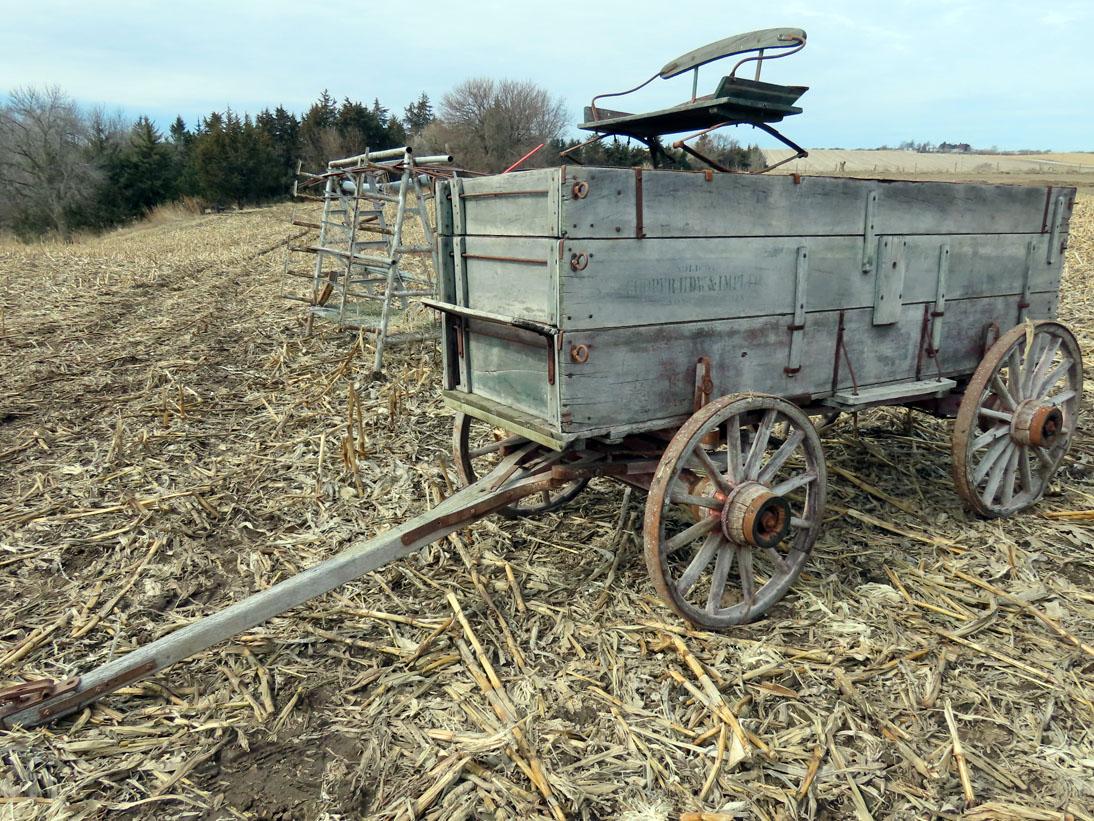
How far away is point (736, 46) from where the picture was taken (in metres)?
3.66

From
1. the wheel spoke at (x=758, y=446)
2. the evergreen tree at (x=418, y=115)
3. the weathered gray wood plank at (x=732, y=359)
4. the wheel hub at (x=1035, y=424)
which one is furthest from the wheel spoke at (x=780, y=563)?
the evergreen tree at (x=418, y=115)

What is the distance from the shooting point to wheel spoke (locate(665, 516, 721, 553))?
10.6 feet

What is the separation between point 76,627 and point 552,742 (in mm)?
2428

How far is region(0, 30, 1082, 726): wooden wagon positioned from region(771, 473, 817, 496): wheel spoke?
0.7 inches

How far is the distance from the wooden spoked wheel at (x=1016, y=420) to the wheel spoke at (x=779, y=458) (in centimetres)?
121

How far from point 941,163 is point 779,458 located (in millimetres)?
62004

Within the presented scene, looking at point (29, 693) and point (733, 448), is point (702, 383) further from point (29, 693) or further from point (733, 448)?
point (29, 693)

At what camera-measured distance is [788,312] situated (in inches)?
142

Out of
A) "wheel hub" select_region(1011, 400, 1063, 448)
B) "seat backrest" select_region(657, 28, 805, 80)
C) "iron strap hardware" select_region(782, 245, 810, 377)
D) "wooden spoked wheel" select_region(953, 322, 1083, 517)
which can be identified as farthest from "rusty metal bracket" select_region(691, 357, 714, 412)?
"wheel hub" select_region(1011, 400, 1063, 448)

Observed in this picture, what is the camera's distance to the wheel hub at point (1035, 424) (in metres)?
4.30

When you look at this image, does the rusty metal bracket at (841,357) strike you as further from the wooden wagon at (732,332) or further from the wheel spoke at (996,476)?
the wheel spoke at (996,476)

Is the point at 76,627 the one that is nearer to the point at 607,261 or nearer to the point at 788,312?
the point at 607,261

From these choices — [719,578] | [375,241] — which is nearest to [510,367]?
[719,578]

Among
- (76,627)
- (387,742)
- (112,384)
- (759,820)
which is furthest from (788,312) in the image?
(112,384)
